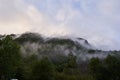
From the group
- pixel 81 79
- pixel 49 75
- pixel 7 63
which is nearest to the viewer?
pixel 7 63

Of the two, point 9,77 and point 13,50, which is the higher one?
point 13,50

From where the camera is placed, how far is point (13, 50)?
74.9 meters

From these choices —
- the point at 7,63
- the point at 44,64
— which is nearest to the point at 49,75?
the point at 44,64

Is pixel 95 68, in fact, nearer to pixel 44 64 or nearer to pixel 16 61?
pixel 44 64

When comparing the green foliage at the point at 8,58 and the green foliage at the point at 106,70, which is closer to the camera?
the green foliage at the point at 8,58

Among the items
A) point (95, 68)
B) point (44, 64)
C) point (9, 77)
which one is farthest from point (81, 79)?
point (9, 77)

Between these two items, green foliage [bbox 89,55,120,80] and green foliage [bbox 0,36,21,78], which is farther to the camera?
green foliage [bbox 89,55,120,80]

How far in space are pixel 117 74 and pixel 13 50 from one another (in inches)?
1358

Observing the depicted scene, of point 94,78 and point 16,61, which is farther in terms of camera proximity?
point 94,78

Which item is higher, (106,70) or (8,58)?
(8,58)

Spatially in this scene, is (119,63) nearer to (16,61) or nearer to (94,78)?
(94,78)

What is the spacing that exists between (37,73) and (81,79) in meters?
25.0

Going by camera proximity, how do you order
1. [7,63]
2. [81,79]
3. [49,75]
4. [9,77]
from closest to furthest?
[7,63]
[9,77]
[49,75]
[81,79]

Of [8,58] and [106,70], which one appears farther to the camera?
[106,70]
